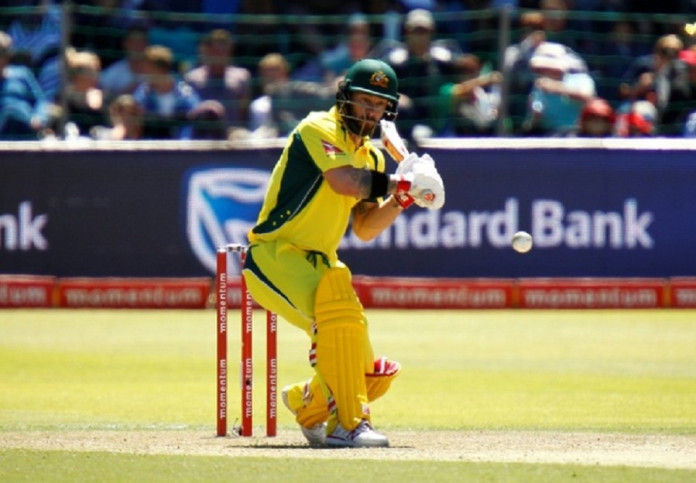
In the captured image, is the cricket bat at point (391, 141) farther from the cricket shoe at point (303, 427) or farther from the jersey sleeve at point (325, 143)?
the cricket shoe at point (303, 427)

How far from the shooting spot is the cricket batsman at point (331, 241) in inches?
280

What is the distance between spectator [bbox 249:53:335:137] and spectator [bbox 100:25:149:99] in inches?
53.5

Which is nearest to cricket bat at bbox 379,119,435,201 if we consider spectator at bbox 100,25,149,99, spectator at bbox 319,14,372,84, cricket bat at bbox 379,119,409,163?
cricket bat at bbox 379,119,409,163

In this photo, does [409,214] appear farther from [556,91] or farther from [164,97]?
[164,97]

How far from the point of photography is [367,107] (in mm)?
7336

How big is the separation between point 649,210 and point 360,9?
4426 mm

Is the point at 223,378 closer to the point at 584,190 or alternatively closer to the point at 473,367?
the point at 473,367

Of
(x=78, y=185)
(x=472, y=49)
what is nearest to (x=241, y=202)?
(x=78, y=185)

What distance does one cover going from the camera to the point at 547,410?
9172 mm

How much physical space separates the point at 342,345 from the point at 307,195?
0.77 m

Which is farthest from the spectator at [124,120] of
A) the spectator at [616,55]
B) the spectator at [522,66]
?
the spectator at [616,55]

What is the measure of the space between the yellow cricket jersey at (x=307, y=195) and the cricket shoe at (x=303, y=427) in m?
0.70

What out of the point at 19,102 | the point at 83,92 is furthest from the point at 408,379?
the point at 19,102

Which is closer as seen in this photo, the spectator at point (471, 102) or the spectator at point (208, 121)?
the spectator at point (471, 102)
